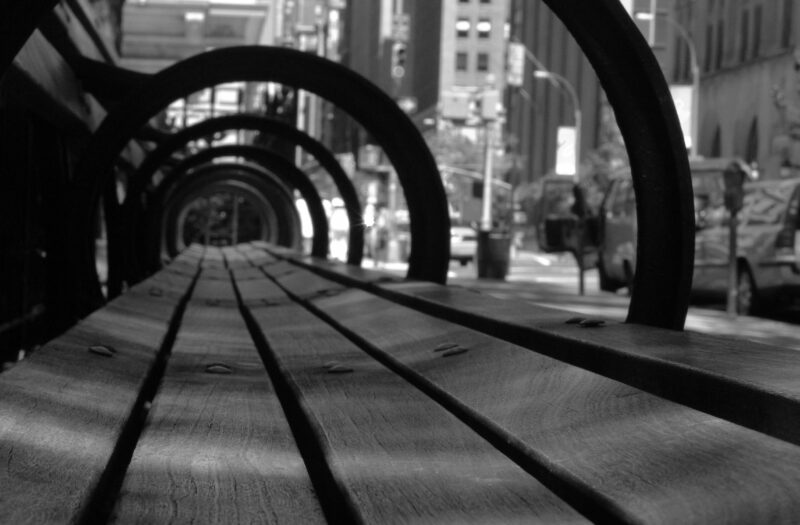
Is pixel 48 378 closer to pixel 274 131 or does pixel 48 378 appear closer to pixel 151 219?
pixel 274 131

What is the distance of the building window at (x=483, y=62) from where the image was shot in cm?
15438

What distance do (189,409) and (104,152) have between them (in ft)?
8.59

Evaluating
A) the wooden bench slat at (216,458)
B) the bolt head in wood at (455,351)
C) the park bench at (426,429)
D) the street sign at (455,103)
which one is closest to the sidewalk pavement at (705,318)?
the bolt head in wood at (455,351)

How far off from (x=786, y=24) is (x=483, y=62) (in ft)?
282

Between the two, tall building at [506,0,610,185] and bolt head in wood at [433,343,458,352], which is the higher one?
tall building at [506,0,610,185]

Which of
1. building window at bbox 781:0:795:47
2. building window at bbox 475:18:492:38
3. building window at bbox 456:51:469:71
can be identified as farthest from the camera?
building window at bbox 475:18:492:38

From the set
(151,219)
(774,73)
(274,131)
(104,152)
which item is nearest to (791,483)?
(104,152)

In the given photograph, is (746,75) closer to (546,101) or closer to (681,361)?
(546,101)

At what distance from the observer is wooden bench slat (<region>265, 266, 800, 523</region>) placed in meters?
1.46

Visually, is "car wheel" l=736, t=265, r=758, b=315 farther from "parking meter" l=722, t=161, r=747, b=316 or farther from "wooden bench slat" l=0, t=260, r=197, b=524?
"wooden bench slat" l=0, t=260, r=197, b=524

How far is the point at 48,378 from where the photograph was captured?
8.16 feet

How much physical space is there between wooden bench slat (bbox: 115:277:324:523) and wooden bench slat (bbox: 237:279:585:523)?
57mm

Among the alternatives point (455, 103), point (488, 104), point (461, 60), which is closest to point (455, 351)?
point (488, 104)

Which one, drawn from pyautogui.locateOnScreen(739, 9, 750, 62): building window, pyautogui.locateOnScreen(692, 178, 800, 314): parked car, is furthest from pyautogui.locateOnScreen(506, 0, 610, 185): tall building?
pyautogui.locateOnScreen(692, 178, 800, 314): parked car
